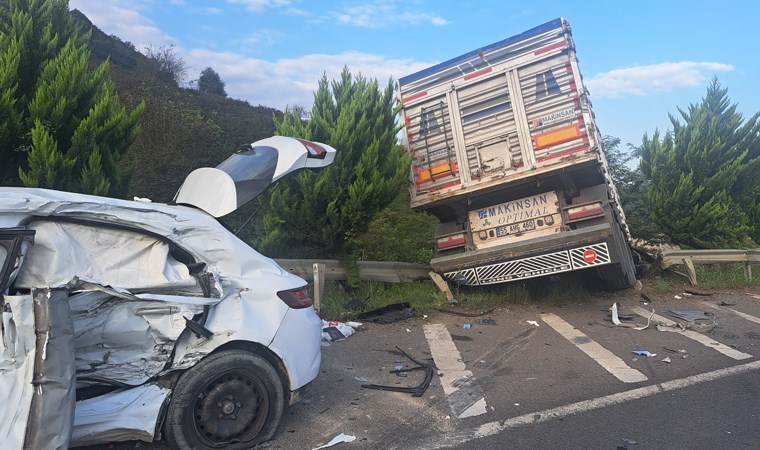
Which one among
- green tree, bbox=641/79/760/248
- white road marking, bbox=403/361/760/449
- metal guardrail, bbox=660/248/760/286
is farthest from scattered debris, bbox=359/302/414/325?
green tree, bbox=641/79/760/248

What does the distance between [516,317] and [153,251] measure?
5.40m

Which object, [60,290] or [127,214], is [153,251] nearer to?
[127,214]

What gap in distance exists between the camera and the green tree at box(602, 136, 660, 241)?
1174cm

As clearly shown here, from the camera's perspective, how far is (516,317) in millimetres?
7715

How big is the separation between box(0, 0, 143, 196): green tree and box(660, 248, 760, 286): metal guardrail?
8.66 meters

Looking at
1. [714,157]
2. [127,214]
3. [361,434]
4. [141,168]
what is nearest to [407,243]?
[141,168]

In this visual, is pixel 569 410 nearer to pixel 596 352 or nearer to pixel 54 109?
pixel 596 352

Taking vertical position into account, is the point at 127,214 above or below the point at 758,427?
above

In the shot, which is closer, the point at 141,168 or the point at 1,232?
the point at 1,232

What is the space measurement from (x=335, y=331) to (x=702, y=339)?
165 inches

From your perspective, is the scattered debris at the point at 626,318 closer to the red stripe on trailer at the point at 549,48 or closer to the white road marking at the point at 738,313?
the white road marking at the point at 738,313

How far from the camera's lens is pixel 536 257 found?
281 inches

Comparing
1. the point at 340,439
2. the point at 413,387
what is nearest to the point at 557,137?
the point at 413,387

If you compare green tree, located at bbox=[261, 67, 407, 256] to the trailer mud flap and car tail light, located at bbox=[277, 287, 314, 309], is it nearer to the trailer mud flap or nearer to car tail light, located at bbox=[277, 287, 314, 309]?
the trailer mud flap
